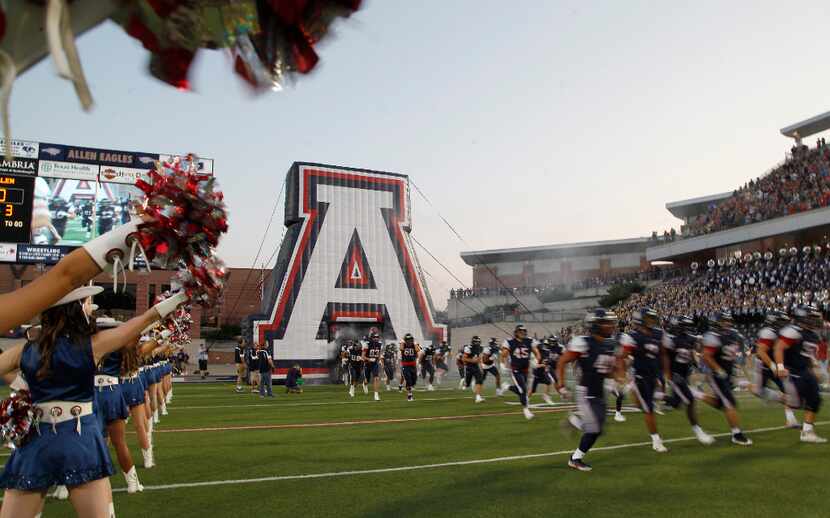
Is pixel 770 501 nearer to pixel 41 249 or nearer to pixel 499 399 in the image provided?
pixel 499 399

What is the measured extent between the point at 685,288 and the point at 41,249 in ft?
104

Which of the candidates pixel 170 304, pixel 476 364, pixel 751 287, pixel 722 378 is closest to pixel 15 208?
pixel 476 364

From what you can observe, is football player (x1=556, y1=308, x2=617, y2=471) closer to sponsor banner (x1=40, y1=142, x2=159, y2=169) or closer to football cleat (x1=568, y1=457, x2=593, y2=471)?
football cleat (x1=568, y1=457, x2=593, y2=471)

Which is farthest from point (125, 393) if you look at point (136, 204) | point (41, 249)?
point (41, 249)

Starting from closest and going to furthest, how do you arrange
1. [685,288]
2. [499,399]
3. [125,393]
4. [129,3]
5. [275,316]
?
1. [129,3]
2. [125,393]
3. [499,399]
4. [275,316]
5. [685,288]

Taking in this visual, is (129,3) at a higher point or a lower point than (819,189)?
lower

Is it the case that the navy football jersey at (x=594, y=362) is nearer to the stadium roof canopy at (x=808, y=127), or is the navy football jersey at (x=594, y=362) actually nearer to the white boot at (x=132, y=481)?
the white boot at (x=132, y=481)

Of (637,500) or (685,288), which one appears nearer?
(637,500)

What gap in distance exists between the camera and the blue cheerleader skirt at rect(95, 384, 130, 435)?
620cm

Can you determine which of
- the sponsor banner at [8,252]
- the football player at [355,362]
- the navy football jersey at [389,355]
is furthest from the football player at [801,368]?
the sponsor banner at [8,252]

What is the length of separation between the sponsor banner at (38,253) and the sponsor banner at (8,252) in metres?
0.16

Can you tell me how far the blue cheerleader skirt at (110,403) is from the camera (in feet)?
20.4

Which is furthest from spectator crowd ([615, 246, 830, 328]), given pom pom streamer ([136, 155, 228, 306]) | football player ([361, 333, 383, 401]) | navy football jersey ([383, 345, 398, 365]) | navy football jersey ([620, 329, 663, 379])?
pom pom streamer ([136, 155, 228, 306])

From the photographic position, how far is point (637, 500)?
6.09 meters
